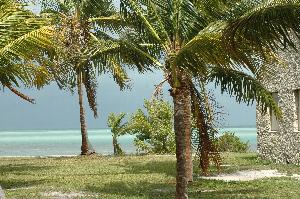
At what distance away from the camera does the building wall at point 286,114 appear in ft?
74.7

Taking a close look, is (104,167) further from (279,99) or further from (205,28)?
(205,28)

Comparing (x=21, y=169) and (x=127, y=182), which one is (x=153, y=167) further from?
(x=21, y=169)

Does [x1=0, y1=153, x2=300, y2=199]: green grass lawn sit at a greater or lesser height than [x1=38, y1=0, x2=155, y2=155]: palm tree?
lesser

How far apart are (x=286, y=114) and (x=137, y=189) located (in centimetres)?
884

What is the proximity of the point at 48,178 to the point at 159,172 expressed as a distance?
4099 millimetres

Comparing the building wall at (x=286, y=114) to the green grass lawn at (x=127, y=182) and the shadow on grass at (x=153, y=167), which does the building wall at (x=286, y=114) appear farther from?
the shadow on grass at (x=153, y=167)

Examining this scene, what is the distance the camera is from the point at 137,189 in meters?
16.9

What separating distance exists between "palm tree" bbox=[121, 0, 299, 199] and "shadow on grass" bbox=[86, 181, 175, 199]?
2461mm

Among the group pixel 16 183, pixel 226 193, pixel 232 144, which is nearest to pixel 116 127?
pixel 232 144

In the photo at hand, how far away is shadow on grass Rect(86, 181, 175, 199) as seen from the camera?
1573cm

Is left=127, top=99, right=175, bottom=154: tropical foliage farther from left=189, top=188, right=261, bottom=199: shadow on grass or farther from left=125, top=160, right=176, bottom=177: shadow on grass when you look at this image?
left=189, top=188, right=261, bottom=199: shadow on grass

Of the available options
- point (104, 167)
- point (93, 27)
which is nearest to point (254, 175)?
point (104, 167)

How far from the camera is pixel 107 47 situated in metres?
14.7

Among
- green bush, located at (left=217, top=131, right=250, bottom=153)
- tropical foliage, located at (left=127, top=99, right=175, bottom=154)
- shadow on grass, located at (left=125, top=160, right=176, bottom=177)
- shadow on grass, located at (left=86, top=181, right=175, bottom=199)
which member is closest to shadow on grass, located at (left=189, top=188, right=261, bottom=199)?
shadow on grass, located at (left=86, top=181, right=175, bottom=199)
